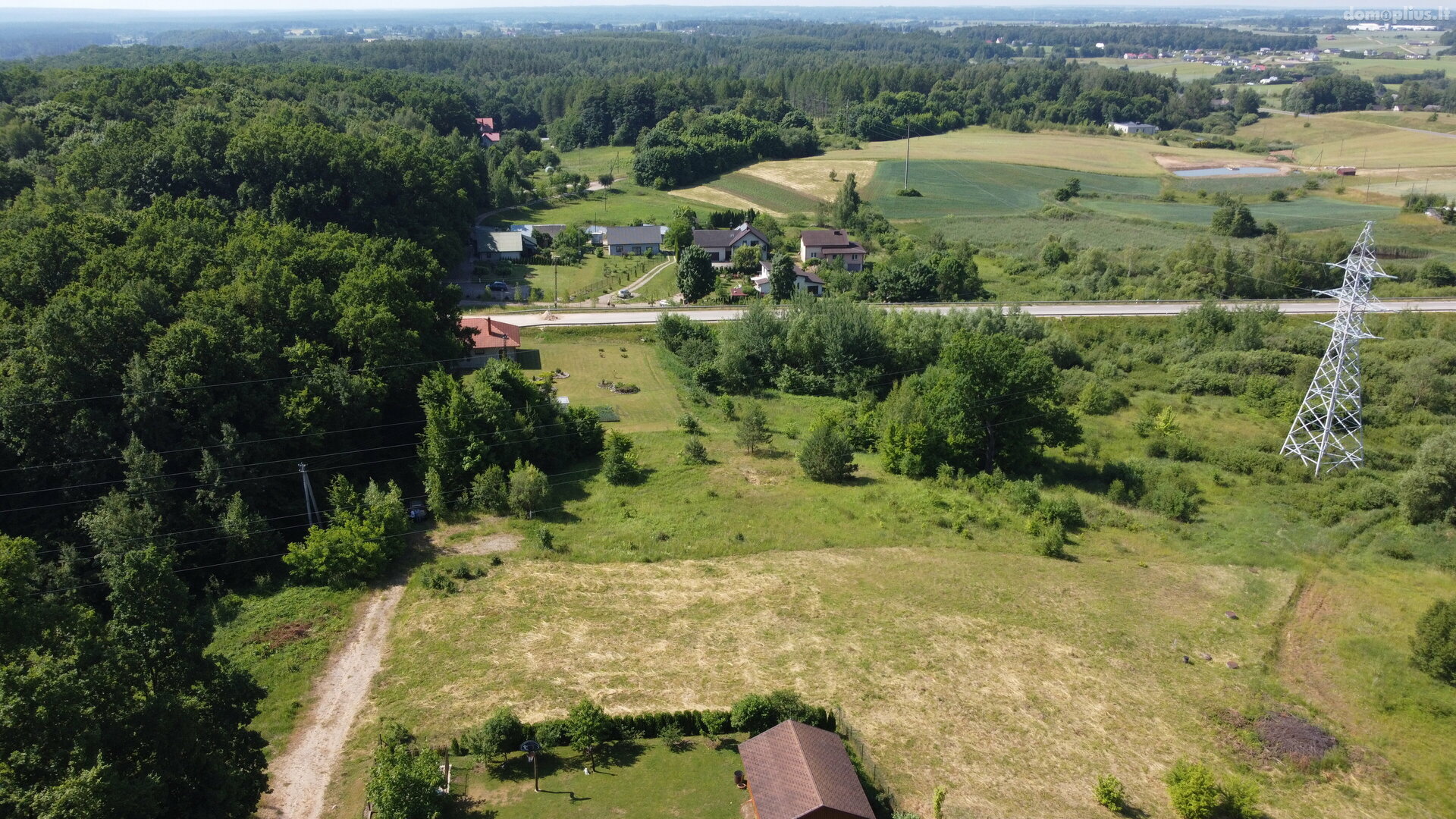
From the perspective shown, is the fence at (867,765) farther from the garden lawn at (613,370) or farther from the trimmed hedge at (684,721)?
the garden lawn at (613,370)

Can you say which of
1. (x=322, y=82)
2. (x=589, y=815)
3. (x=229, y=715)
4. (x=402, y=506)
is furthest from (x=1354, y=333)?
(x=322, y=82)

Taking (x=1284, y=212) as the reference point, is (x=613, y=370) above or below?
below

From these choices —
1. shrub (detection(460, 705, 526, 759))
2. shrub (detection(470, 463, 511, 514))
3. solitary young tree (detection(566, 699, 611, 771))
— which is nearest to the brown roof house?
solitary young tree (detection(566, 699, 611, 771))

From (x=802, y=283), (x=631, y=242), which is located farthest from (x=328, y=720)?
(x=631, y=242)

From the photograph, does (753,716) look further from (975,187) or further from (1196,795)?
(975,187)

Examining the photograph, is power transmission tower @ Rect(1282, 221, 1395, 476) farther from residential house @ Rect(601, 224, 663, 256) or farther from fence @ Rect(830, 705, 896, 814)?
residential house @ Rect(601, 224, 663, 256)
